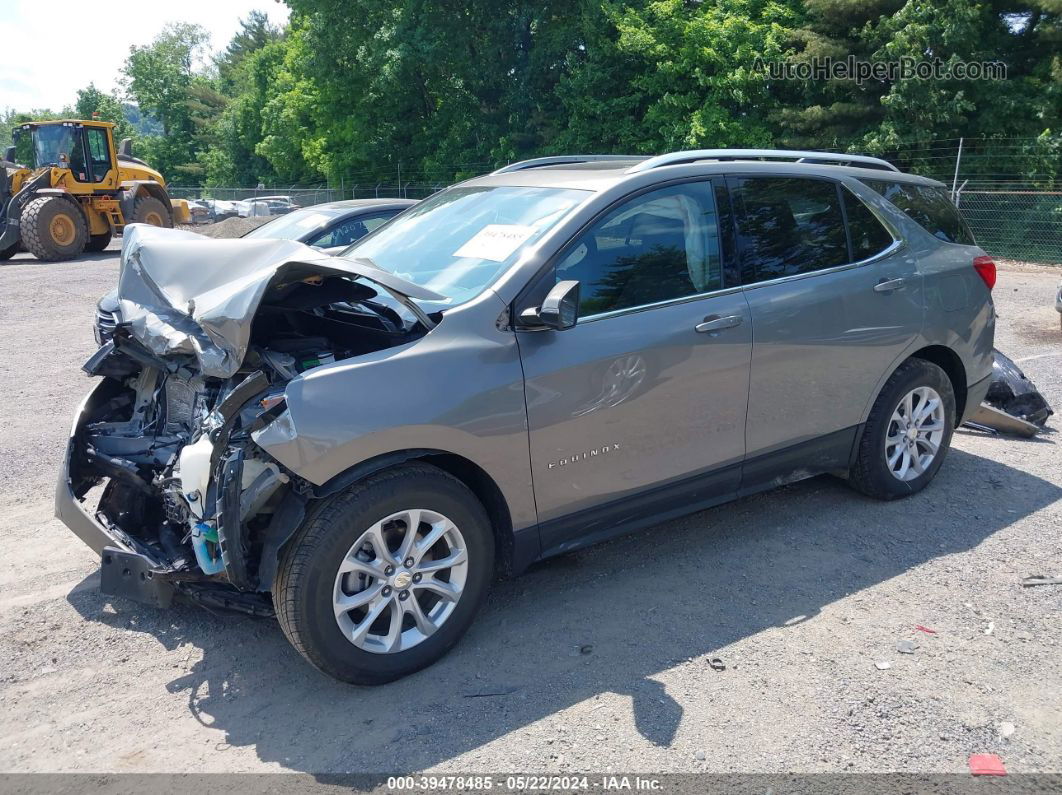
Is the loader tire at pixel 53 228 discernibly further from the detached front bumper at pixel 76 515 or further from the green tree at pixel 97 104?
the green tree at pixel 97 104

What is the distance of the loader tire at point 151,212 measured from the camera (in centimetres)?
2133

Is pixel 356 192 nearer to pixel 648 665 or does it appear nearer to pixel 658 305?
pixel 658 305

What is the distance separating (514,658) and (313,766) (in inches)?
36.8

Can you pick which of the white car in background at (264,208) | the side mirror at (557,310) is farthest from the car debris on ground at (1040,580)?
the white car in background at (264,208)

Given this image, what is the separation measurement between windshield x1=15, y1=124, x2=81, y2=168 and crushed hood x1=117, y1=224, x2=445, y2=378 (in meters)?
19.0

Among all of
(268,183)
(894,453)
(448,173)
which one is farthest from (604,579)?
(268,183)

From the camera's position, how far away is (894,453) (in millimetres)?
5051

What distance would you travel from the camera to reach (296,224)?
8930 mm

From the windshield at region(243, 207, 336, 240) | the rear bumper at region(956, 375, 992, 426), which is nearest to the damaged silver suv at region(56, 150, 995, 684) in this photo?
the rear bumper at region(956, 375, 992, 426)

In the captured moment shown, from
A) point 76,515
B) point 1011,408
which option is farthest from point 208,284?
point 1011,408

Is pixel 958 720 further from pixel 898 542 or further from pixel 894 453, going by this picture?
pixel 894 453

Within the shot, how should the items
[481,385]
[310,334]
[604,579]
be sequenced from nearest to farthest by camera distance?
[481,385] → [310,334] → [604,579]

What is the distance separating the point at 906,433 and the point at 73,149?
2112cm

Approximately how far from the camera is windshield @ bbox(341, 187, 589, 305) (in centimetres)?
384
